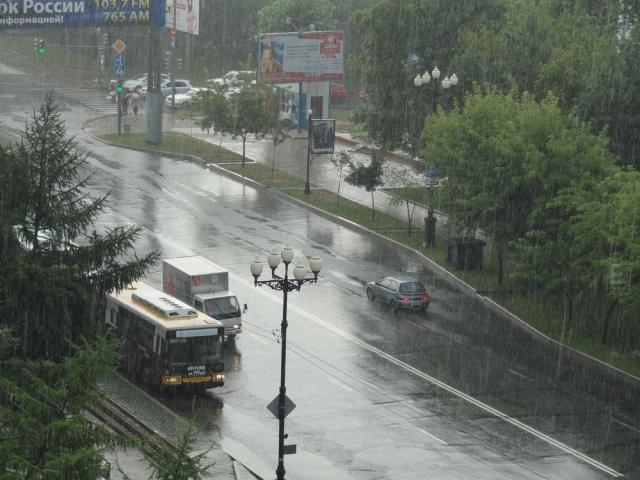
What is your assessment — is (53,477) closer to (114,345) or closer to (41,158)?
(114,345)

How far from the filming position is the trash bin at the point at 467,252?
4475cm

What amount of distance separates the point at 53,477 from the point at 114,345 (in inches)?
115

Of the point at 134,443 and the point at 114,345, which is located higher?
the point at 114,345

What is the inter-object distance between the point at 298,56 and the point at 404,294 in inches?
1236

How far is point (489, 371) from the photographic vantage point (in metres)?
34.4

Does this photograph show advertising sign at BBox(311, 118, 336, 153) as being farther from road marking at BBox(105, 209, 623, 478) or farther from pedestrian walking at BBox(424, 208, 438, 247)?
road marking at BBox(105, 209, 623, 478)

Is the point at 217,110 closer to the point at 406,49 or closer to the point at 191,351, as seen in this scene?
the point at 406,49

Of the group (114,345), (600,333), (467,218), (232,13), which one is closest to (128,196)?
(467,218)

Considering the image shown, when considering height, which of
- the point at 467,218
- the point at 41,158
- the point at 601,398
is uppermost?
the point at 41,158

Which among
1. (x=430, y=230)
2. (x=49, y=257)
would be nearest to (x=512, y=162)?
(x=430, y=230)

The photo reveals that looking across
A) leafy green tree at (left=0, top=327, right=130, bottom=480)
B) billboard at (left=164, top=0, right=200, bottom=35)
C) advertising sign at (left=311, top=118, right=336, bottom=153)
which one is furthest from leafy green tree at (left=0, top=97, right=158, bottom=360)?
billboard at (left=164, top=0, right=200, bottom=35)

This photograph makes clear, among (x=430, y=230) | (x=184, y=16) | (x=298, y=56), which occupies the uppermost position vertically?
(x=184, y=16)

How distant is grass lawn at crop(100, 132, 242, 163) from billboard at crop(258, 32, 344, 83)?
538 cm

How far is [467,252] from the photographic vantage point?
44781 mm
